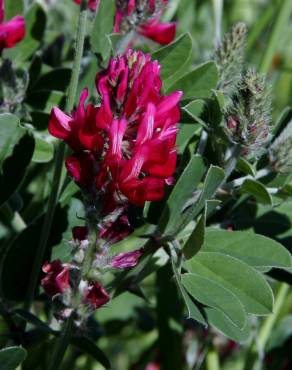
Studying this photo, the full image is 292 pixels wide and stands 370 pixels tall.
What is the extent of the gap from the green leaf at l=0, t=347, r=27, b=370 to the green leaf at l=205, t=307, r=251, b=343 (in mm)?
259

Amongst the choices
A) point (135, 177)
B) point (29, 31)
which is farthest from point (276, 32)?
point (135, 177)

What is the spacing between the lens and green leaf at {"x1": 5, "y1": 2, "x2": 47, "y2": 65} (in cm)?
147

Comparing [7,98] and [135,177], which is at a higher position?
[135,177]

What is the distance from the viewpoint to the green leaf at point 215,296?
99cm

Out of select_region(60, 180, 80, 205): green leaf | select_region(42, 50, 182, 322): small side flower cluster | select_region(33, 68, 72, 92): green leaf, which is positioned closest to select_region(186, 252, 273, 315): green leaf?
select_region(42, 50, 182, 322): small side flower cluster

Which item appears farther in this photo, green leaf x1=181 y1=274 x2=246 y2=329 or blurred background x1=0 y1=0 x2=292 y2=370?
blurred background x1=0 y1=0 x2=292 y2=370

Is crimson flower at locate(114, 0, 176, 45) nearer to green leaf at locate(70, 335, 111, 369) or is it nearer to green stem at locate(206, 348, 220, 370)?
green leaf at locate(70, 335, 111, 369)

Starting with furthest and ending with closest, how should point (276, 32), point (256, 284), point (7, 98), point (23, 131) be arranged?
point (276, 32)
point (7, 98)
point (23, 131)
point (256, 284)

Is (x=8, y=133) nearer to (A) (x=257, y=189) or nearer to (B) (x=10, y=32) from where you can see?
(B) (x=10, y=32)

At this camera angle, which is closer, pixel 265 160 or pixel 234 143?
pixel 234 143

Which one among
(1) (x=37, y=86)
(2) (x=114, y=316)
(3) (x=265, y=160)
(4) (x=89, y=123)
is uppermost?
(4) (x=89, y=123)

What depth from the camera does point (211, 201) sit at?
998 mm

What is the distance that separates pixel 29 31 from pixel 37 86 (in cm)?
13

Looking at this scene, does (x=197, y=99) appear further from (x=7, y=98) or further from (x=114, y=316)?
(x=114, y=316)
